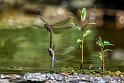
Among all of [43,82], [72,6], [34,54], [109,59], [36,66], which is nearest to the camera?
[43,82]

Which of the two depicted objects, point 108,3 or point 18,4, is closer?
point 18,4

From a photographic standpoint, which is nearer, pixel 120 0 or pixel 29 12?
pixel 29 12

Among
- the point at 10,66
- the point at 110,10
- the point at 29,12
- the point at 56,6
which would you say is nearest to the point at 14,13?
the point at 29,12

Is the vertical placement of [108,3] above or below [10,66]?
above

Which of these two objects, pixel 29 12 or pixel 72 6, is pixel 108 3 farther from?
pixel 29 12

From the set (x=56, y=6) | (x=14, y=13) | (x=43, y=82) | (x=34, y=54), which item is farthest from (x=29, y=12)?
(x=43, y=82)

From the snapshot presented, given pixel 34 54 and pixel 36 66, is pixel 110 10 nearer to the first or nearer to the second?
pixel 34 54

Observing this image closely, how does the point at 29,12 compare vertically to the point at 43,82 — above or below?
above

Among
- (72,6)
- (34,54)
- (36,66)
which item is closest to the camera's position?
(36,66)

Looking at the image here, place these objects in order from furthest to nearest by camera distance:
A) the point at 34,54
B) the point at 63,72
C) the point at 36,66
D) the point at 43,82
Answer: the point at 34,54, the point at 36,66, the point at 63,72, the point at 43,82
